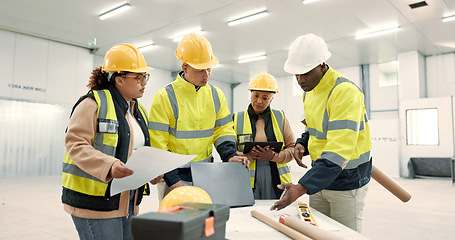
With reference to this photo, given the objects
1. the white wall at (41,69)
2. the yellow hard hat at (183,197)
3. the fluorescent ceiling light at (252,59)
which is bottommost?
A: the yellow hard hat at (183,197)

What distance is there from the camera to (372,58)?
1216cm

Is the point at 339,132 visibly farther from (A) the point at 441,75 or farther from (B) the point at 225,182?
(A) the point at 441,75

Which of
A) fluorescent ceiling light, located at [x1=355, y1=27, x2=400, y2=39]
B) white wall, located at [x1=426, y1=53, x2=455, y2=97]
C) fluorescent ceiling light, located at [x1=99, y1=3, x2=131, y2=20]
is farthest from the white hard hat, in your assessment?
white wall, located at [x1=426, y1=53, x2=455, y2=97]

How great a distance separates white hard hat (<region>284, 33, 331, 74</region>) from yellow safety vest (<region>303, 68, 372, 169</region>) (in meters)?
0.10

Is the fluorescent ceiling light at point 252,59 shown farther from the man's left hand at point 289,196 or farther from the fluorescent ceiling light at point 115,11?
the man's left hand at point 289,196

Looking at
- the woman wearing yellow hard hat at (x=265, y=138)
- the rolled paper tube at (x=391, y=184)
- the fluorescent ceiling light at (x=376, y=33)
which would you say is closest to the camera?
the rolled paper tube at (x=391, y=184)

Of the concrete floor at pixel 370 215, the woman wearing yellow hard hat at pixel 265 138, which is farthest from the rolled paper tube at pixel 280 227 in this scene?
the concrete floor at pixel 370 215

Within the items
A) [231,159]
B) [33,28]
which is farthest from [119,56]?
[33,28]

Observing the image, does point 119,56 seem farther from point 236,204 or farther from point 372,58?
point 372,58

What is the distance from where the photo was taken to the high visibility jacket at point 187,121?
7.11ft

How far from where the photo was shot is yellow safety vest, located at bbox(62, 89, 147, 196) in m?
1.56

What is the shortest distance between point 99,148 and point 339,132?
1.16 meters

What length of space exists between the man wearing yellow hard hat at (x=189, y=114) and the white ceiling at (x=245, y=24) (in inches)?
219

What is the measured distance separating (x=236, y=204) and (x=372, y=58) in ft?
38.2
